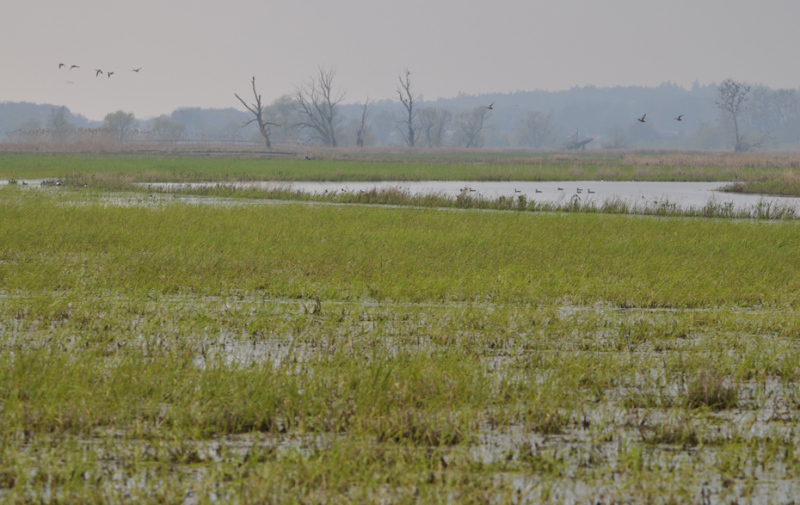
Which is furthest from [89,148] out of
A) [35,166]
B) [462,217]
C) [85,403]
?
[85,403]

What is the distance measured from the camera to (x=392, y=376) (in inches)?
339

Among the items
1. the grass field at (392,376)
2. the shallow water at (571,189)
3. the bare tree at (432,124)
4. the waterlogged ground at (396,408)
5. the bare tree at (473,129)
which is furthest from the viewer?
the bare tree at (432,124)

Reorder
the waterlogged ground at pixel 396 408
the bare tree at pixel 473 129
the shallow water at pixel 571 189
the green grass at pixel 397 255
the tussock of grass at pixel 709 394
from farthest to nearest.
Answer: the bare tree at pixel 473 129
the shallow water at pixel 571 189
the green grass at pixel 397 255
the tussock of grass at pixel 709 394
the waterlogged ground at pixel 396 408

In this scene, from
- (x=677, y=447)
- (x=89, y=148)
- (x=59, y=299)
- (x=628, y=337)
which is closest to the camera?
(x=677, y=447)

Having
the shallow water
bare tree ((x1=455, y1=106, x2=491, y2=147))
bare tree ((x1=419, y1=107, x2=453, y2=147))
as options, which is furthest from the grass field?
bare tree ((x1=419, y1=107, x2=453, y2=147))

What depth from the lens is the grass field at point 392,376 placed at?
6258 millimetres

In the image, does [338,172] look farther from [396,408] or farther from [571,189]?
[396,408]

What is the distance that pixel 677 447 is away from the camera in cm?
709

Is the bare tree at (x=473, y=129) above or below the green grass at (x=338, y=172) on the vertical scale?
above

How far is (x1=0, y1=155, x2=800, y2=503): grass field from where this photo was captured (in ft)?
20.5

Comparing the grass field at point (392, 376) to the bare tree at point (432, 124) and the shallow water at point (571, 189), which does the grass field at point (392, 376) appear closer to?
the shallow water at point (571, 189)

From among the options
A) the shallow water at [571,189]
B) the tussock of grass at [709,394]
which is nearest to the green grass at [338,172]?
the shallow water at [571,189]

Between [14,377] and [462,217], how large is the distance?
20.5m

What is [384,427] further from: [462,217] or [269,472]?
[462,217]
